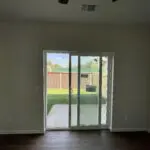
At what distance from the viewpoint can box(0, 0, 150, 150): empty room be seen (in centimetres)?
487

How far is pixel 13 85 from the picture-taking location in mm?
5262

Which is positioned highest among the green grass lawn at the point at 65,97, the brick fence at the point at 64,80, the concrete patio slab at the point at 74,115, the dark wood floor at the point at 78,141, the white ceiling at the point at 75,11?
the white ceiling at the point at 75,11

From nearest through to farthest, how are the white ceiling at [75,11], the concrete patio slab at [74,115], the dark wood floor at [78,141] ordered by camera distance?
1. the white ceiling at [75,11]
2. the dark wood floor at [78,141]
3. the concrete patio slab at [74,115]

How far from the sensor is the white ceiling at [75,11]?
13.8 ft

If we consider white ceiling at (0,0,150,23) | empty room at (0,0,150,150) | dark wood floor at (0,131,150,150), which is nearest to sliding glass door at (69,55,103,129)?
empty room at (0,0,150,150)

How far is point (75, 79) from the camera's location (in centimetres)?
570

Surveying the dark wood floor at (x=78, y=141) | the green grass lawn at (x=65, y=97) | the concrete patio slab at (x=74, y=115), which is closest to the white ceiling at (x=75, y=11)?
the green grass lawn at (x=65, y=97)

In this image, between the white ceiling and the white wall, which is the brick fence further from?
the white ceiling

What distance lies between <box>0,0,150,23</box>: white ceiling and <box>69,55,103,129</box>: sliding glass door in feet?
3.79

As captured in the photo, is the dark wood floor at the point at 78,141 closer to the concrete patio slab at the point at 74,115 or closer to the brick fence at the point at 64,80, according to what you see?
the concrete patio slab at the point at 74,115

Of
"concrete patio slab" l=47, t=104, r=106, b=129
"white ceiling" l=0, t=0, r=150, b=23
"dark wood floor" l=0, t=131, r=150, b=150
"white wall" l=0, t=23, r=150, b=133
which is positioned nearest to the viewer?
"white ceiling" l=0, t=0, r=150, b=23

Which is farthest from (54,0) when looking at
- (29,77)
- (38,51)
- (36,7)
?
(29,77)

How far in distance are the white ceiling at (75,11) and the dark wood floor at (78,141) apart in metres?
2.90

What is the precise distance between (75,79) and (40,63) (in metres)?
1.08
